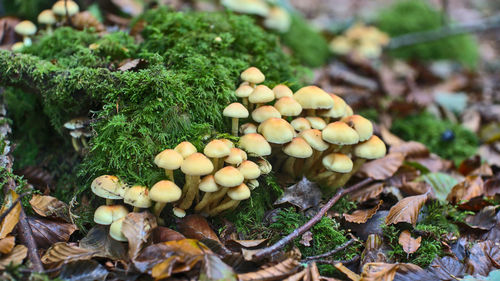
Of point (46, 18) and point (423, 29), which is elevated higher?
point (46, 18)

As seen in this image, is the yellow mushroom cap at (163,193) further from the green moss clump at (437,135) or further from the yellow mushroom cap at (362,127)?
the green moss clump at (437,135)

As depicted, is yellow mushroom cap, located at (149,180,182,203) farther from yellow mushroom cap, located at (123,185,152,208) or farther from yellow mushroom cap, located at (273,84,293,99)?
yellow mushroom cap, located at (273,84,293,99)

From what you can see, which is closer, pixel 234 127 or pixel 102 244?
pixel 102 244

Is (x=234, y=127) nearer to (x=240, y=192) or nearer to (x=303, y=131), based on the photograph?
(x=303, y=131)

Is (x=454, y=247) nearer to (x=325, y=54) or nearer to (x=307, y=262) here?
(x=307, y=262)

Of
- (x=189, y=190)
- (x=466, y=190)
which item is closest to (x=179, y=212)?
(x=189, y=190)

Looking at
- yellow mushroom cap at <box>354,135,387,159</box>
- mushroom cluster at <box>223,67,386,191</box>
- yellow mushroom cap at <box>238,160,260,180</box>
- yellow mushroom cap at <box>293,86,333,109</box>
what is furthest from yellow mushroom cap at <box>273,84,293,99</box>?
yellow mushroom cap at <box>238,160,260,180</box>

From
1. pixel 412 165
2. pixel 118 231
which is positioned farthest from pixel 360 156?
pixel 118 231
